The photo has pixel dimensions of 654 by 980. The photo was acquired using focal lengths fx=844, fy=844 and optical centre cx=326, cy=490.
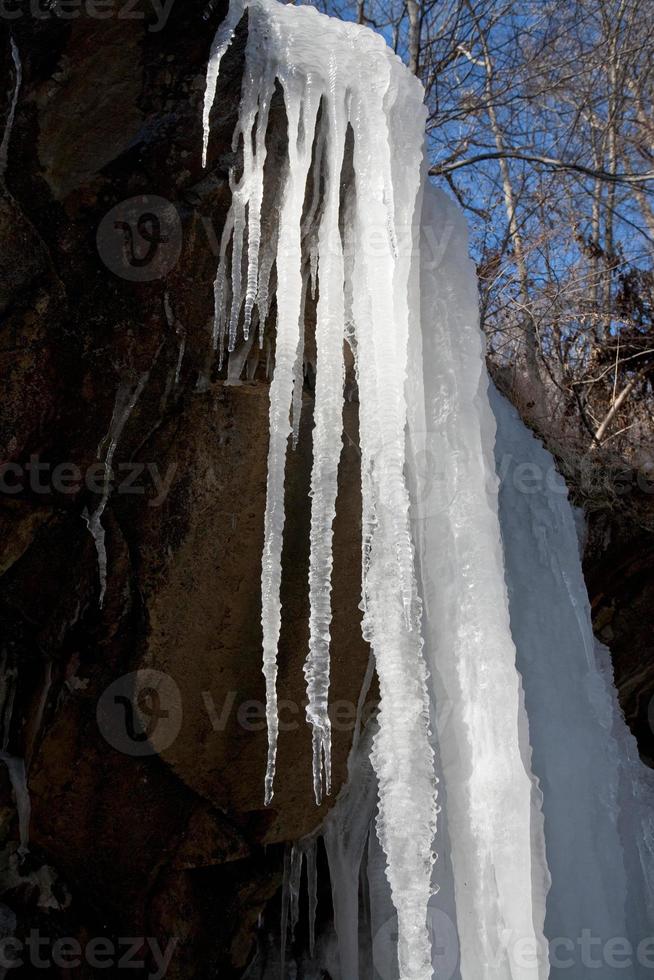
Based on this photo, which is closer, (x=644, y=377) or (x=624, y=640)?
(x=624, y=640)

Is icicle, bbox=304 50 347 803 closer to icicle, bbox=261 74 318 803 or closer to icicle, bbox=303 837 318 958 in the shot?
icicle, bbox=261 74 318 803

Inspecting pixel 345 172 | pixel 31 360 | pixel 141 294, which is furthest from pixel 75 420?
pixel 345 172

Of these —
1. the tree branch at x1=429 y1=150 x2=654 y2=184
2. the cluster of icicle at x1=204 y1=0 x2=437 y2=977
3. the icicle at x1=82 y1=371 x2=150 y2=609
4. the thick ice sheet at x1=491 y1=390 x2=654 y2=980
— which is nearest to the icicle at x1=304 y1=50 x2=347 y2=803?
the cluster of icicle at x1=204 y1=0 x2=437 y2=977

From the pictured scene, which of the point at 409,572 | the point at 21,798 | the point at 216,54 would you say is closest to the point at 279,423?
the point at 409,572

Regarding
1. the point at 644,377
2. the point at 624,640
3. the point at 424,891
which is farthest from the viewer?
the point at 644,377

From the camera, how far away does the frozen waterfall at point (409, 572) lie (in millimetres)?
1680

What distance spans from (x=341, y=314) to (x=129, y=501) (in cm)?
70

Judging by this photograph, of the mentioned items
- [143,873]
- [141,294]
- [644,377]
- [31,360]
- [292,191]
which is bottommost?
[143,873]

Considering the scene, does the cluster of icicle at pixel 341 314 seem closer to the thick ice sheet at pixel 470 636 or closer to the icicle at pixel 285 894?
the thick ice sheet at pixel 470 636

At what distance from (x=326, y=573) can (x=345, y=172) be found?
3.52 feet

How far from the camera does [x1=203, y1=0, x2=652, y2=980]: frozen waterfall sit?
1.68 meters

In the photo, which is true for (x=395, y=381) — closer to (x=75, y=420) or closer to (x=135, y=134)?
(x=75, y=420)

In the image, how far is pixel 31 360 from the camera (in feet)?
6.73

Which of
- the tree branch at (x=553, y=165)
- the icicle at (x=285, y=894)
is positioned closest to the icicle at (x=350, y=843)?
the icicle at (x=285, y=894)
